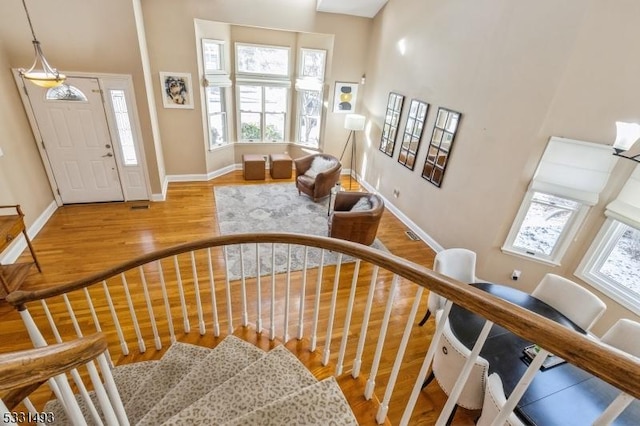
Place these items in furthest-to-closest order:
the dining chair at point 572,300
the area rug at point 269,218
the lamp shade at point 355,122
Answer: the lamp shade at point 355,122
the area rug at point 269,218
the dining chair at point 572,300

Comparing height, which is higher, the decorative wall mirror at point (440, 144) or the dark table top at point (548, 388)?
the decorative wall mirror at point (440, 144)

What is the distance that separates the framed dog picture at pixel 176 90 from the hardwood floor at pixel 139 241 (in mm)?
1727

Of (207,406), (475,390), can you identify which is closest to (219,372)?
(207,406)

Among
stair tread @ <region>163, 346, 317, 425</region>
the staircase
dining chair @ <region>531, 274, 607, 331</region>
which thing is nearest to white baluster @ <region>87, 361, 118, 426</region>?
the staircase

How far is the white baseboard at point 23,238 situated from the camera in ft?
13.2

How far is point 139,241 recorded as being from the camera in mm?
4715

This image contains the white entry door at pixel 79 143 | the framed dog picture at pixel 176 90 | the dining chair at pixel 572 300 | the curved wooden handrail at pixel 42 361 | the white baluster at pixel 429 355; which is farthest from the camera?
the framed dog picture at pixel 176 90

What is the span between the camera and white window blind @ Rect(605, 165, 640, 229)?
3.11 meters

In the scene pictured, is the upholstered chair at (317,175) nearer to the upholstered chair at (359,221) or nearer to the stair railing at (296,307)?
the upholstered chair at (359,221)

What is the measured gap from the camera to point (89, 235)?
4.75 meters

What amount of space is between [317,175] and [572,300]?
446 centimetres

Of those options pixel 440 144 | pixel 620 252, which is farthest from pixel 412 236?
pixel 620 252

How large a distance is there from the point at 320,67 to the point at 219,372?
282 inches

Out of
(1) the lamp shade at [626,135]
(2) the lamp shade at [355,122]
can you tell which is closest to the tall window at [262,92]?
(2) the lamp shade at [355,122]
